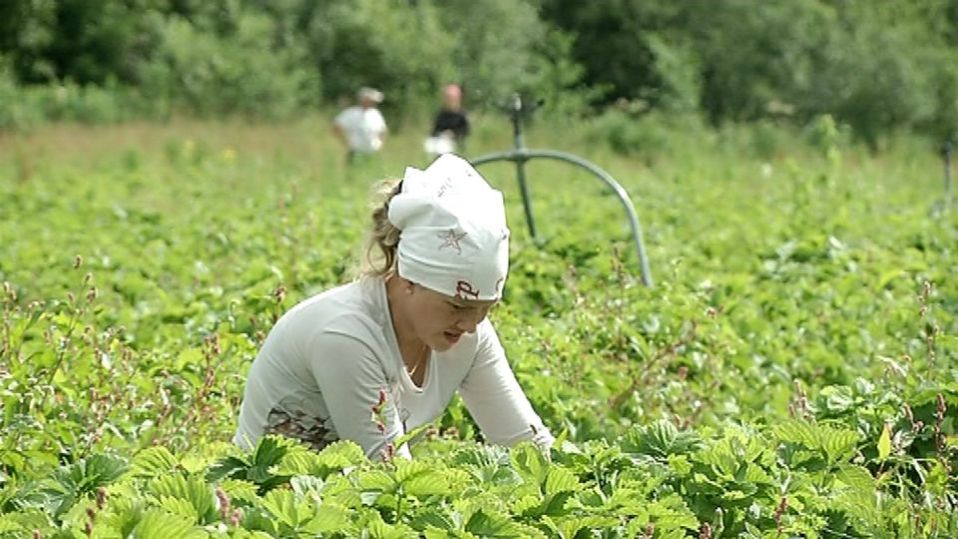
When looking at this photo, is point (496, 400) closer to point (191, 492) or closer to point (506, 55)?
point (191, 492)

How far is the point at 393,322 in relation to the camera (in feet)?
13.3

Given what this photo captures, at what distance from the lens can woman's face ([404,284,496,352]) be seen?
3.95 meters

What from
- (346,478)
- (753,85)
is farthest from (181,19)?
(346,478)

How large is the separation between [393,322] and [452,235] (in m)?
0.28

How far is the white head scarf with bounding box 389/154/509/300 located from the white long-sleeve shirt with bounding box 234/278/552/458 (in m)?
0.17

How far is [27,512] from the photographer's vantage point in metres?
2.94

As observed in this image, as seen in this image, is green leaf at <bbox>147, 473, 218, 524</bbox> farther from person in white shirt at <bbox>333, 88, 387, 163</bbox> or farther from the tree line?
the tree line

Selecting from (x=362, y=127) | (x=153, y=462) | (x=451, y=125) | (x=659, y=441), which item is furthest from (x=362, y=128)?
(x=153, y=462)

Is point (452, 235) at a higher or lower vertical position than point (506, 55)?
higher

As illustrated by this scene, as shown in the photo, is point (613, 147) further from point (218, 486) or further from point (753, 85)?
point (218, 486)

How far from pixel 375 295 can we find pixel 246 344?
1.48 metres

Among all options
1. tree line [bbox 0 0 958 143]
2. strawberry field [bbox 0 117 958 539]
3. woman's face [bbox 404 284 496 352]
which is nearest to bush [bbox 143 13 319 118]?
tree line [bbox 0 0 958 143]

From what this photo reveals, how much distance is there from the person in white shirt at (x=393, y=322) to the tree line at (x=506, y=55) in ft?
74.0

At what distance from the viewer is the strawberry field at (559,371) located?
3.04m
